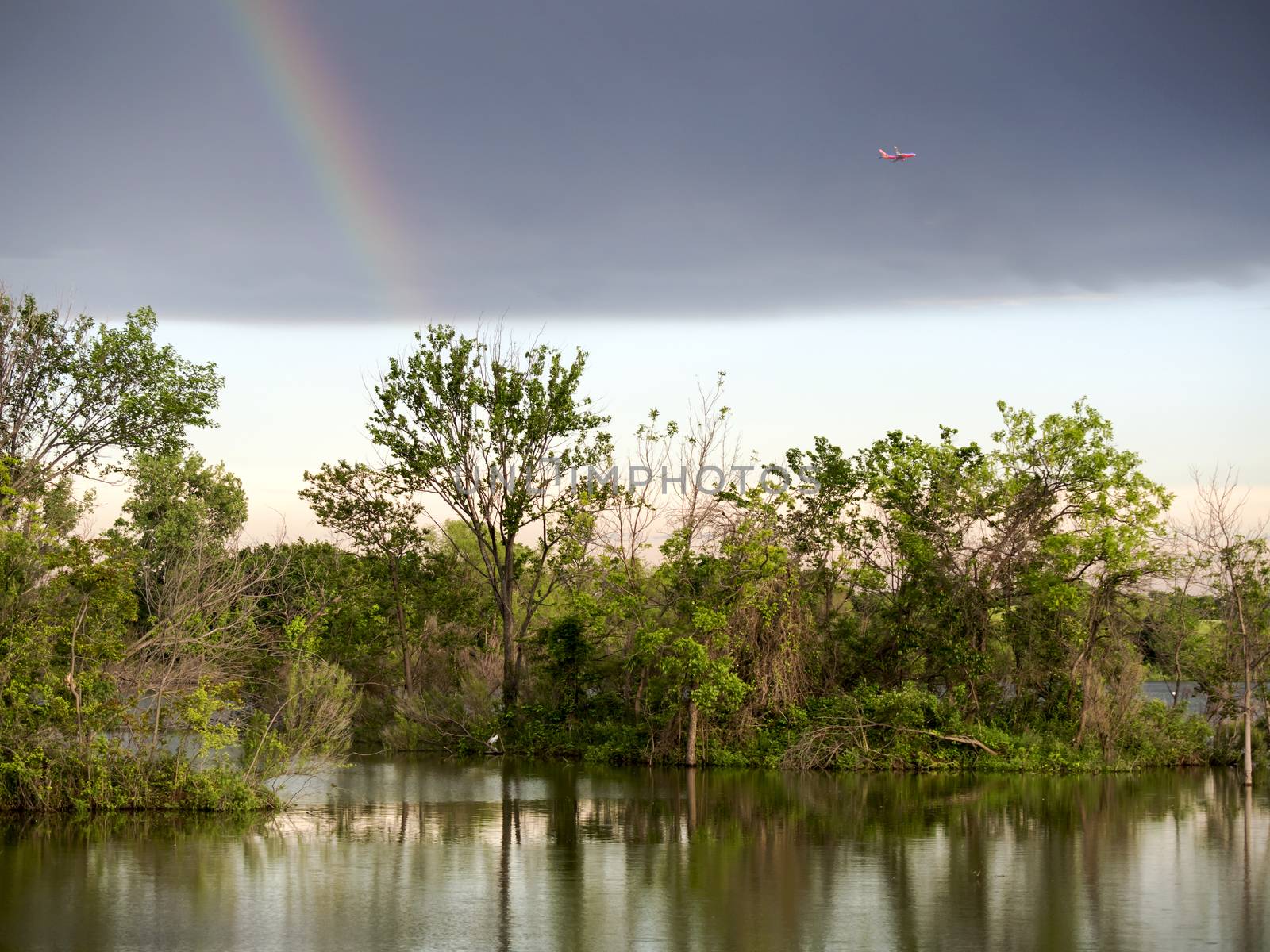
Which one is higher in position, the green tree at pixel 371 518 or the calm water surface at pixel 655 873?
the green tree at pixel 371 518

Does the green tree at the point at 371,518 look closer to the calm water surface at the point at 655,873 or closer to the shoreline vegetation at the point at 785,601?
the shoreline vegetation at the point at 785,601

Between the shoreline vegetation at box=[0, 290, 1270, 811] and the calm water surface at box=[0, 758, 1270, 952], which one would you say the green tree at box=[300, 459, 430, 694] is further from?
the calm water surface at box=[0, 758, 1270, 952]

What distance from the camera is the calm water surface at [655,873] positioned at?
11.6 m

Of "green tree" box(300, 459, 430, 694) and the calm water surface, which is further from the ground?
"green tree" box(300, 459, 430, 694)

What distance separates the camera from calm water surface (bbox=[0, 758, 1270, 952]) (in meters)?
11.6

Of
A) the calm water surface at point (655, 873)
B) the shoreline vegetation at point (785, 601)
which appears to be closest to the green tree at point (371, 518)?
the shoreline vegetation at point (785, 601)

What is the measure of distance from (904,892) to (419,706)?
22.5 metres

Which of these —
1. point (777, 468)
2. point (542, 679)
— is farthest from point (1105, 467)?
point (542, 679)

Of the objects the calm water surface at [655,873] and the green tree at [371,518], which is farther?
the green tree at [371,518]

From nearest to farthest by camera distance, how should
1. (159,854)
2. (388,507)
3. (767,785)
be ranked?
(159,854) < (767,785) < (388,507)

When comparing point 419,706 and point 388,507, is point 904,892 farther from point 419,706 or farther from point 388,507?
point 388,507

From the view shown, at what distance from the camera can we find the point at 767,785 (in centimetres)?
2558

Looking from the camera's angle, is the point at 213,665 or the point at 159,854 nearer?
the point at 159,854

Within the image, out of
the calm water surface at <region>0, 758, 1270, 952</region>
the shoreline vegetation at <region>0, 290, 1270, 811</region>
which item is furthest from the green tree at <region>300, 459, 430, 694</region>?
the calm water surface at <region>0, 758, 1270, 952</region>
